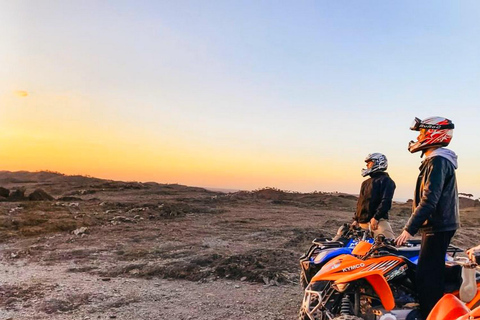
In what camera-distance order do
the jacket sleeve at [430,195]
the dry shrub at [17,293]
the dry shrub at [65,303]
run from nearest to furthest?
the jacket sleeve at [430,195] → the dry shrub at [65,303] → the dry shrub at [17,293]

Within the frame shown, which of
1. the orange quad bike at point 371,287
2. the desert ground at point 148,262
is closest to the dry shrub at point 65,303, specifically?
the desert ground at point 148,262

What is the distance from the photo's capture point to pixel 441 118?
457 centimetres

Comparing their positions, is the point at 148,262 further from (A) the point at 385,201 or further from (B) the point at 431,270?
(B) the point at 431,270

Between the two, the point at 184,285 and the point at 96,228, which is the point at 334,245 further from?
the point at 96,228

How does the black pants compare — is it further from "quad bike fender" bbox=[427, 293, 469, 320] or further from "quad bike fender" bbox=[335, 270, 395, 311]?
"quad bike fender" bbox=[427, 293, 469, 320]

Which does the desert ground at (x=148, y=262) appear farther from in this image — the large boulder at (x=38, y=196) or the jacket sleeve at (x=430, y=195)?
the jacket sleeve at (x=430, y=195)

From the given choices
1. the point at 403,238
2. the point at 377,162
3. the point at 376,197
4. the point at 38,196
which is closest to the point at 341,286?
the point at 403,238

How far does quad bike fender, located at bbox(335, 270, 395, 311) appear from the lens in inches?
169

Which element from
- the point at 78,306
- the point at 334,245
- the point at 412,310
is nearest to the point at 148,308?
the point at 78,306

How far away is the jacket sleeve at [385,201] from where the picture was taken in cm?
716

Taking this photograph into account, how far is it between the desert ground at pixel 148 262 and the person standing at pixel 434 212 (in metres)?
3.04

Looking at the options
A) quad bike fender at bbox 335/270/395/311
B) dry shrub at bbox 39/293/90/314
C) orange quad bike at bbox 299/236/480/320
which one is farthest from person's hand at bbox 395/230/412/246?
dry shrub at bbox 39/293/90/314

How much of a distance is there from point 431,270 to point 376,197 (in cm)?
311

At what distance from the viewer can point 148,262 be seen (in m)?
10.5
